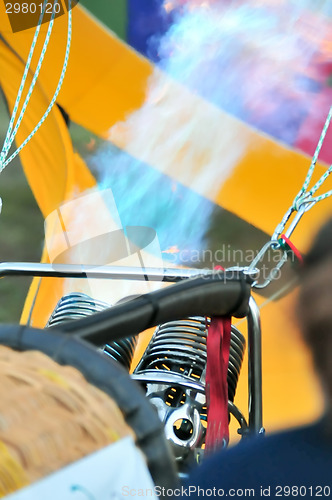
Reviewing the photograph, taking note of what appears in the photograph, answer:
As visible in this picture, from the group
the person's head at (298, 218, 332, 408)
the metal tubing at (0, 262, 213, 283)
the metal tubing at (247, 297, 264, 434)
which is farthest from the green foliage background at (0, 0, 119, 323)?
the person's head at (298, 218, 332, 408)

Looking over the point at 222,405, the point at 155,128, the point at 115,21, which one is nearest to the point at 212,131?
the point at 155,128

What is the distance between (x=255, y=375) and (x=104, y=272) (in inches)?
9.1

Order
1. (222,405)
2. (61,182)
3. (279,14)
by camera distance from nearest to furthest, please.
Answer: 1. (222,405)
2. (279,14)
3. (61,182)

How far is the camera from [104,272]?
0.75m

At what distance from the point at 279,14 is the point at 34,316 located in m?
1.07

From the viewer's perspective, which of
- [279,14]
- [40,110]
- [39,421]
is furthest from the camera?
[40,110]

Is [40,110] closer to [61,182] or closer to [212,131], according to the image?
[61,182]

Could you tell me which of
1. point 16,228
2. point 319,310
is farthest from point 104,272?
point 16,228

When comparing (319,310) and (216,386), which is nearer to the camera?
(319,310)

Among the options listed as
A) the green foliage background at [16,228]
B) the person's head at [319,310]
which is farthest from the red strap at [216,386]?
the green foliage background at [16,228]

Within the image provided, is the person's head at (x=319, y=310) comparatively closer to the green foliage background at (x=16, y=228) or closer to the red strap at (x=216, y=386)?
the red strap at (x=216, y=386)

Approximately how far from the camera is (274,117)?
164cm

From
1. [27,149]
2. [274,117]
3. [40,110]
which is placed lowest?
[27,149]

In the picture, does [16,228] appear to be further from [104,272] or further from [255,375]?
[255,375]
